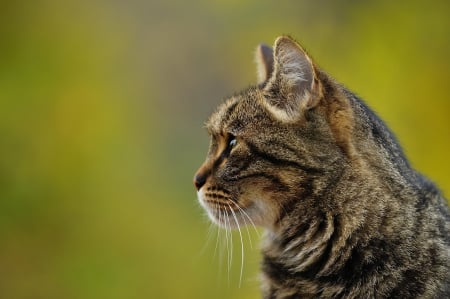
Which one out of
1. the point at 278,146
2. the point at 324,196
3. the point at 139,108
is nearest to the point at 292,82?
the point at 278,146

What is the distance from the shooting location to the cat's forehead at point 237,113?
2153 millimetres

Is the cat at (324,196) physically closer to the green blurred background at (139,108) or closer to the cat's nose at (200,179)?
the cat's nose at (200,179)

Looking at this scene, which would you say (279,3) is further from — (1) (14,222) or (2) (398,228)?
(2) (398,228)

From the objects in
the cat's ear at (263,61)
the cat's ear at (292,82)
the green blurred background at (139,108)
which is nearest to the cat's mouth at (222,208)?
the cat's ear at (292,82)

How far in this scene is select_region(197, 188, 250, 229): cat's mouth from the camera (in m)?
2.13

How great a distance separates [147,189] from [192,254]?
2.16ft

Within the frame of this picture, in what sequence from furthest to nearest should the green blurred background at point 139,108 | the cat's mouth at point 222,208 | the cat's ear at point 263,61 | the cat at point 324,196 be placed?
the green blurred background at point 139,108 < the cat's ear at point 263,61 < the cat's mouth at point 222,208 < the cat at point 324,196

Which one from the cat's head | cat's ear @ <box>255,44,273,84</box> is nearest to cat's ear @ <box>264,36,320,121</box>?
the cat's head

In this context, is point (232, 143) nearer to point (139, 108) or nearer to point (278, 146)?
point (278, 146)

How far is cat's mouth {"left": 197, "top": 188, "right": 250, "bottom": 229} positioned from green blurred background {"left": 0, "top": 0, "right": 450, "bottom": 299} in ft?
11.6

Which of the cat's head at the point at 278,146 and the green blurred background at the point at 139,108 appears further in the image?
the green blurred background at the point at 139,108

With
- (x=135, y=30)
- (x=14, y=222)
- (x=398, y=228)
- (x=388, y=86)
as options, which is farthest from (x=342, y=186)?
(x=14, y=222)

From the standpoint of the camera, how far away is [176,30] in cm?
612

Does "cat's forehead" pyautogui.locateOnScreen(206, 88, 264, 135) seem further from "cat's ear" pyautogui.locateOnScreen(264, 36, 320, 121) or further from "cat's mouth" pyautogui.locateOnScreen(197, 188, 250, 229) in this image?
"cat's mouth" pyautogui.locateOnScreen(197, 188, 250, 229)
